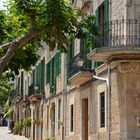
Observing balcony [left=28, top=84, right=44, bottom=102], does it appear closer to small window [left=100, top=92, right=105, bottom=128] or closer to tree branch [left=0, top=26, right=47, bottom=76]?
small window [left=100, top=92, right=105, bottom=128]

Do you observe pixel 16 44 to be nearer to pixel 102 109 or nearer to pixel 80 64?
pixel 102 109

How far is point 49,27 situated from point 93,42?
8.69ft

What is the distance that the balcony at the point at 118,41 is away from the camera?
18253 mm

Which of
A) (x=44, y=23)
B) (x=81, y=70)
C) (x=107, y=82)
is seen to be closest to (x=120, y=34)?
(x=107, y=82)

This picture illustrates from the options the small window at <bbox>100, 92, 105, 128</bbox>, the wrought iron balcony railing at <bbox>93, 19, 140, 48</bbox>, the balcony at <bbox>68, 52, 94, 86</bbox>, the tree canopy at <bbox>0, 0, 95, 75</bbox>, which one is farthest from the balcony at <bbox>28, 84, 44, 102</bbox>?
the tree canopy at <bbox>0, 0, 95, 75</bbox>

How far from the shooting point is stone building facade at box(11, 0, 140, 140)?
61.6 ft

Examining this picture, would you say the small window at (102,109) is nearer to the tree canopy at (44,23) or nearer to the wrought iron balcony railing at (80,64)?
the wrought iron balcony railing at (80,64)

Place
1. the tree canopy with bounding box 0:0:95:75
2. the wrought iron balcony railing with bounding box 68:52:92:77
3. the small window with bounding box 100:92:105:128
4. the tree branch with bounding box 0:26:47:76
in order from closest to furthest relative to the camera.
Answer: the tree branch with bounding box 0:26:47:76, the tree canopy with bounding box 0:0:95:75, the small window with bounding box 100:92:105:128, the wrought iron balcony railing with bounding box 68:52:92:77

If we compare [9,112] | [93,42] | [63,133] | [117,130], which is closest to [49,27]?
[93,42]

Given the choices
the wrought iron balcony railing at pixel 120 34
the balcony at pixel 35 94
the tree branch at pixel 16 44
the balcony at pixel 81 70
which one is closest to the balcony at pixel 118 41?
the wrought iron balcony railing at pixel 120 34

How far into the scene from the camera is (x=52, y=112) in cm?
3469

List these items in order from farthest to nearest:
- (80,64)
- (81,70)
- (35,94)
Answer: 1. (35,94)
2. (80,64)
3. (81,70)

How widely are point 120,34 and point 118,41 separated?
0.89 ft

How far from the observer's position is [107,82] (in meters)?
20.7
